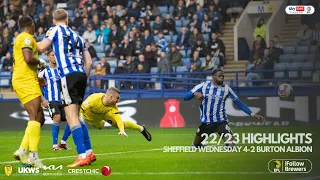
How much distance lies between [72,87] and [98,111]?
256 cm

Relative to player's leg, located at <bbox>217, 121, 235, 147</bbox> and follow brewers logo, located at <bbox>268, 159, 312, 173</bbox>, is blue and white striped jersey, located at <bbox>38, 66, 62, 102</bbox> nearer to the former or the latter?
player's leg, located at <bbox>217, 121, 235, 147</bbox>

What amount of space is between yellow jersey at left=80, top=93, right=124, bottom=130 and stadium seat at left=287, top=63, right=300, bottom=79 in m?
2.40

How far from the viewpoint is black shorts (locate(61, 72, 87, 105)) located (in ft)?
24.1

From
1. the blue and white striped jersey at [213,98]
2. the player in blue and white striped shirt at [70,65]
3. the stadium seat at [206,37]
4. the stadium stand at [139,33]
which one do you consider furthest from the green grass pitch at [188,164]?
the stadium seat at [206,37]

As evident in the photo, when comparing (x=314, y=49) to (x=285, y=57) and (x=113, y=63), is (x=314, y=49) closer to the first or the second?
(x=285, y=57)

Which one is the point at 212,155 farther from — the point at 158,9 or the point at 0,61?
the point at 0,61

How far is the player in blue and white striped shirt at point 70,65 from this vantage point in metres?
7.27

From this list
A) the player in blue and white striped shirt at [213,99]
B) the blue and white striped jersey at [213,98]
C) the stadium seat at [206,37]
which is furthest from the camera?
the stadium seat at [206,37]

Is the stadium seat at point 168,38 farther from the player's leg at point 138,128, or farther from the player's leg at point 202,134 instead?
the player's leg at point 202,134

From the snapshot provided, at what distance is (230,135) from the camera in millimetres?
7094

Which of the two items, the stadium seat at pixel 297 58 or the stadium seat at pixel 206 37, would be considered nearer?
the stadium seat at pixel 297 58

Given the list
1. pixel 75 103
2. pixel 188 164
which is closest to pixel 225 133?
pixel 188 164

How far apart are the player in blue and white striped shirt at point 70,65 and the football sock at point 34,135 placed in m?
0.33

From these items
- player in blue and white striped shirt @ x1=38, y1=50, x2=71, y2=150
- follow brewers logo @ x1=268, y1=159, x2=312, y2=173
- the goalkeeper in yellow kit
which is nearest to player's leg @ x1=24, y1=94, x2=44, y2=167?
player in blue and white striped shirt @ x1=38, y1=50, x2=71, y2=150
